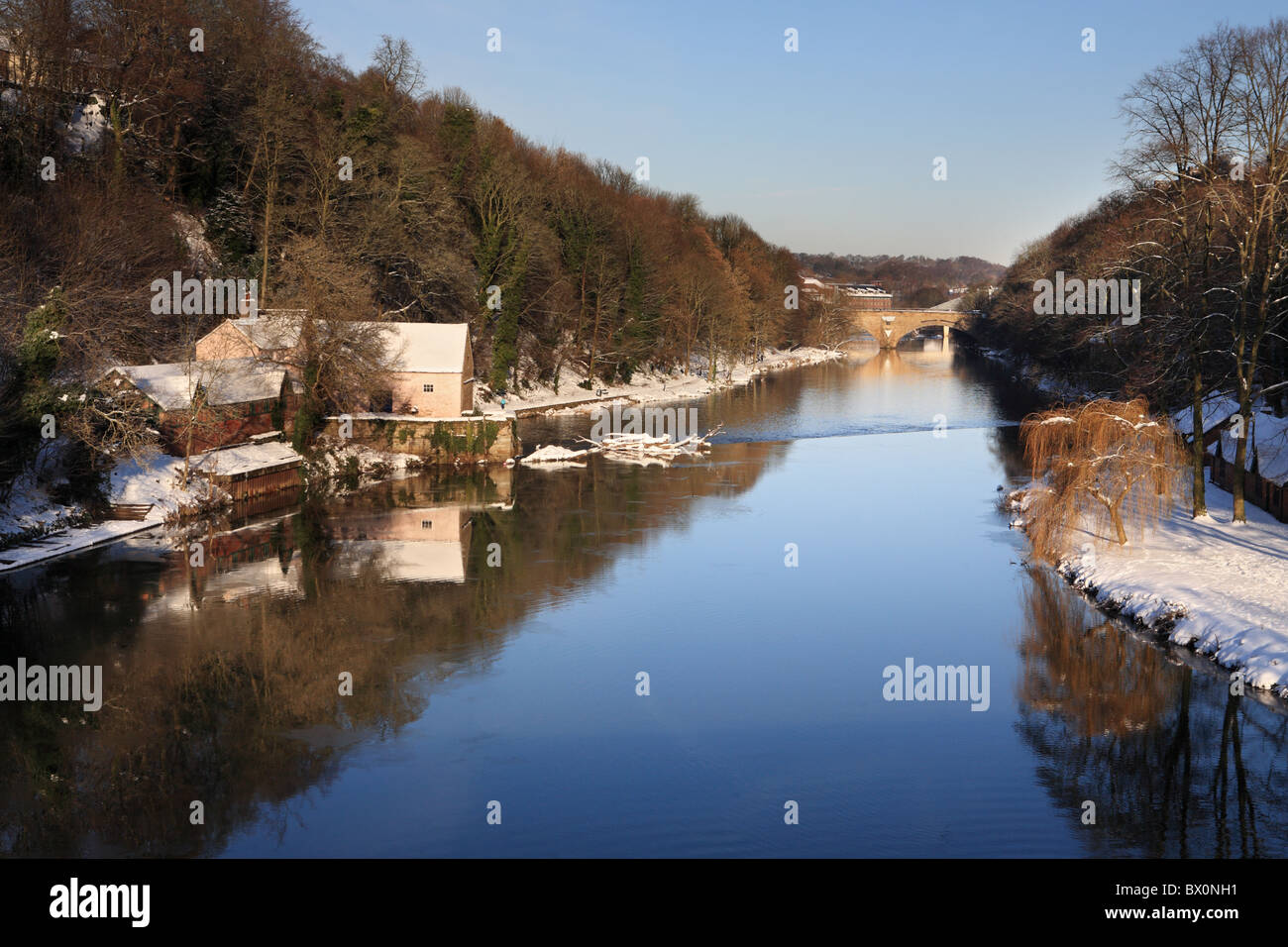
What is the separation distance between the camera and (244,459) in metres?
27.8

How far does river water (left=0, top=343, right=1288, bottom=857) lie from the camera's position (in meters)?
10.7

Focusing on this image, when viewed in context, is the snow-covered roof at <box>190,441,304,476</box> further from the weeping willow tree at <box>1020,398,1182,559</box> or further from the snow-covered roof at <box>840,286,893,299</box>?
the snow-covered roof at <box>840,286,893,299</box>

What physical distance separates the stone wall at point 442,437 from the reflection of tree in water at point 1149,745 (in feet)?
71.0

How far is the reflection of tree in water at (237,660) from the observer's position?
1111cm

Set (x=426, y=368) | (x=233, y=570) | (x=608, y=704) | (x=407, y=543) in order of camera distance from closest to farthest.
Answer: (x=608, y=704), (x=233, y=570), (x=407, y=543), (x=426, y=368)

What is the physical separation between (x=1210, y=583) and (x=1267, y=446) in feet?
28.9

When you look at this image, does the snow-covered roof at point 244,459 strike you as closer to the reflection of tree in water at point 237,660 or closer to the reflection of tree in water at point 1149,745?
the reflection of tree in water at point 237,660
